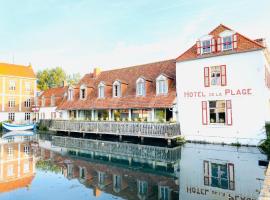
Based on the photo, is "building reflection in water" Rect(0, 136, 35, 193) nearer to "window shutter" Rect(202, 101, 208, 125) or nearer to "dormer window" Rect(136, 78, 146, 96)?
"dormer window" Rect(136, 78, 146, 96)

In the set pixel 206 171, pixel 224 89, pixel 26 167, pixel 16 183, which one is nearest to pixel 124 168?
A: pixel 206 171

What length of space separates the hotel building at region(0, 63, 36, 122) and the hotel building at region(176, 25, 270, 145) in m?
30.1

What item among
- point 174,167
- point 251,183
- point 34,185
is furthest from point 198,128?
point 34,185

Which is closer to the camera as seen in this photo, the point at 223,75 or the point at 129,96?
the point at 223,75

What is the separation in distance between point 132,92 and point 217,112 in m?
8.96

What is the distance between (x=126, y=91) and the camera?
→ 2469cm

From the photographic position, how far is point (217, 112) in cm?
1823

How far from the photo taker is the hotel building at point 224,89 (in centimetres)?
1655

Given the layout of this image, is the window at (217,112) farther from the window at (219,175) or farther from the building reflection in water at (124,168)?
the window at (219,175)

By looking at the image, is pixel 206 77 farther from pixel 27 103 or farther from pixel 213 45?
pixel 27 103

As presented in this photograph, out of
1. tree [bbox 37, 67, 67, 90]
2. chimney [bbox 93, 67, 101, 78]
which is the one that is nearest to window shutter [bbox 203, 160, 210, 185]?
chimney [bbox 93, 67, 101, 78]

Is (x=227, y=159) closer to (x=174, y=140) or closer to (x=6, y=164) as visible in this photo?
(x=174, y=140)

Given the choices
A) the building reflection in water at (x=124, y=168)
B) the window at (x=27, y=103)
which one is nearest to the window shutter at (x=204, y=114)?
the building reflection in water at (x=124, y=168)

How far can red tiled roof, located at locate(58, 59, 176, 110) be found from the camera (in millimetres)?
21000
